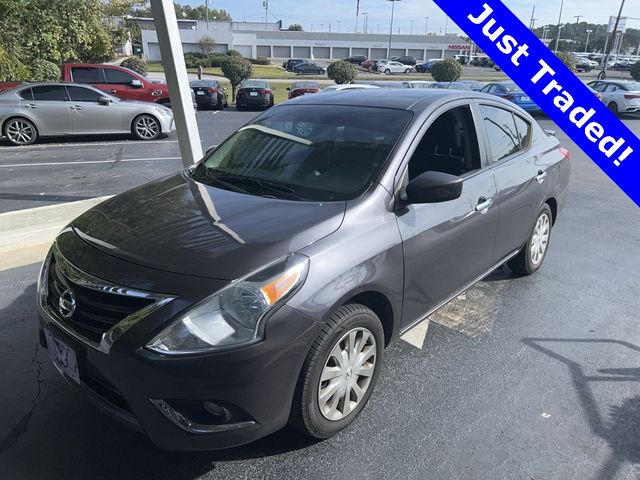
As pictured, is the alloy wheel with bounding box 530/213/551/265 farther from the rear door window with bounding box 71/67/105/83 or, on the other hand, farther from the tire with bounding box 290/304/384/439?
the rear door window with bounding box 71/67/105/83

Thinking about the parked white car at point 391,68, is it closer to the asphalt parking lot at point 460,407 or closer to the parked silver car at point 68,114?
the parked silver car at point 68,114

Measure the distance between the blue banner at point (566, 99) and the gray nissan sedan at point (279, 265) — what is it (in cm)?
51

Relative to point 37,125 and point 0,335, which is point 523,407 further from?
point 37,125

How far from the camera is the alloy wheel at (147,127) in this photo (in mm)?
12625

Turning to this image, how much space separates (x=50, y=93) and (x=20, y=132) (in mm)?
1105

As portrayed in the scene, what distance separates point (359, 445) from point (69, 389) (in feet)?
5.73

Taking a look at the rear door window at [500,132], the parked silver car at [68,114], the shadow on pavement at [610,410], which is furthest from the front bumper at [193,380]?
the parked silver car at [68,114]

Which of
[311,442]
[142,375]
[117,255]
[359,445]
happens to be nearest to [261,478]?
[311,442]

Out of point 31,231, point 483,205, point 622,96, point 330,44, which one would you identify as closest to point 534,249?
point 483,205

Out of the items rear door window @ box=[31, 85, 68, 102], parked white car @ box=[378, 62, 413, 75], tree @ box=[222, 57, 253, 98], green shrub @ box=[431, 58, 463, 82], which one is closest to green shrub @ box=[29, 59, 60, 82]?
rear door window @ box=[31, 85, 68, 102]

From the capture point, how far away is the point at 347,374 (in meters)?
2.68

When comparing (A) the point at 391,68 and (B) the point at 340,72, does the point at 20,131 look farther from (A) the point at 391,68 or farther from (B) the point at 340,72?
(A) the point at 391,68

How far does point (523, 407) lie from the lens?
9.91 ft

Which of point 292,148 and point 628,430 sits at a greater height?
point 292,148
